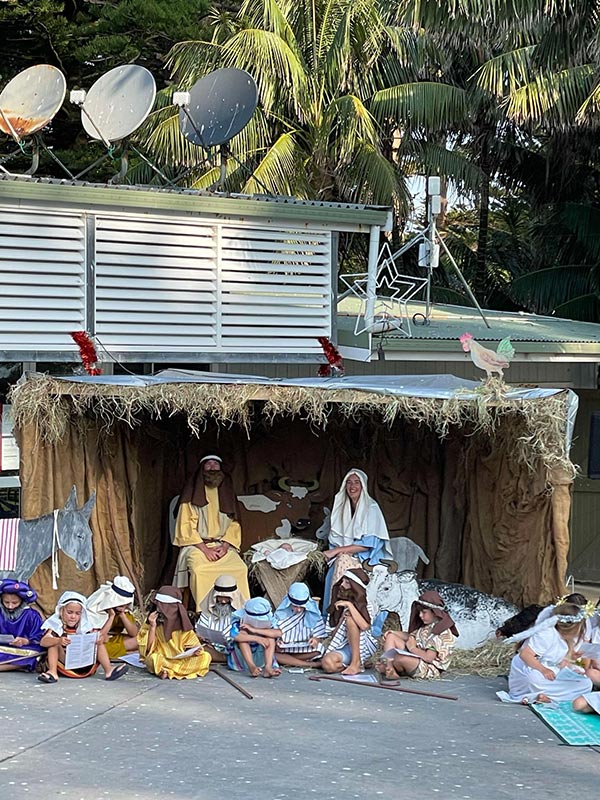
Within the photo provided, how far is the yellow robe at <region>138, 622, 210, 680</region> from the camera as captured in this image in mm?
8844

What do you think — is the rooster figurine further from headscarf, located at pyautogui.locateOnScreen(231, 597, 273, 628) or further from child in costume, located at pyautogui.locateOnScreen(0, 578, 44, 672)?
child in costume, located at pyautogui.locateOnScreen(0, 578, 44, 672)

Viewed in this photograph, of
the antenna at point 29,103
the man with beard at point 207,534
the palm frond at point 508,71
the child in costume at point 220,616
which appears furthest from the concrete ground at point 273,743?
the palm frond at point 508,71

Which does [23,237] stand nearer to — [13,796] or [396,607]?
[396,607]

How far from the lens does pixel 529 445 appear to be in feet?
29.7

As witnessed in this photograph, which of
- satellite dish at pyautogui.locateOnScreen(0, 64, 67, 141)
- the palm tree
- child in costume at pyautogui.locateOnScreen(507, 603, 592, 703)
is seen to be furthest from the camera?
the palm tree

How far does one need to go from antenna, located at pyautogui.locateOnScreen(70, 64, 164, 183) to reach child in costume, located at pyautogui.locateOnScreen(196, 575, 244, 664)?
4090mm

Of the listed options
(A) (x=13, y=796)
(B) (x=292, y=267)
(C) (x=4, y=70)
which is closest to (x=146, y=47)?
(C) (x=4, y=70)

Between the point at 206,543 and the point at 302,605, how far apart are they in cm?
155

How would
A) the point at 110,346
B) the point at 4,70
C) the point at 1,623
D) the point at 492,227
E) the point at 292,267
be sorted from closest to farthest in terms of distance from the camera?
1. the point at 1,623
2. the point at 110,346
3. the point at 292,267
4. the point at 4,70
5. the point at 492,227

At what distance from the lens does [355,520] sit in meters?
10.3

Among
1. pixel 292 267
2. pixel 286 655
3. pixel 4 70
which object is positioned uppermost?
pixel 4 70

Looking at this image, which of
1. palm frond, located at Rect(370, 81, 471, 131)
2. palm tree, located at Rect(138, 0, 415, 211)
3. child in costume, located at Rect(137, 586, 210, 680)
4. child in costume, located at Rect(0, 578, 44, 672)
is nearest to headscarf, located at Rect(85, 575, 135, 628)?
child in costume, located at Rect(137, 586, 210, 680)

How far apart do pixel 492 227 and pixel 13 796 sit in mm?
30565

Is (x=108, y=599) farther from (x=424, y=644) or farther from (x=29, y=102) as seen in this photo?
(x=29, y=102)
